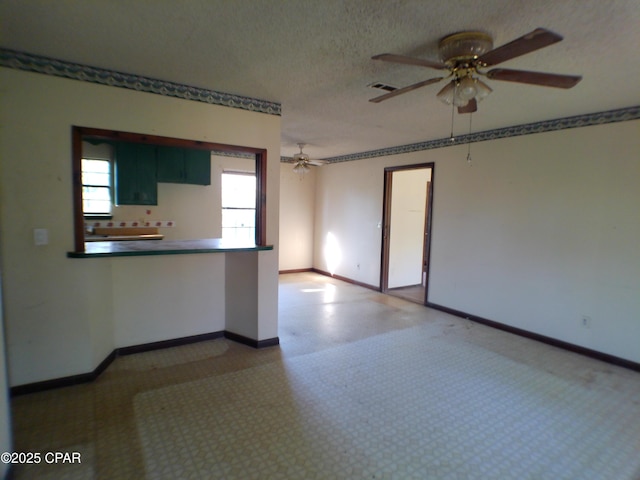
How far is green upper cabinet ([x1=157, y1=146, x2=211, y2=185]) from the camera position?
4363 mm

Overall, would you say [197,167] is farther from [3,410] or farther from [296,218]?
[3,410]

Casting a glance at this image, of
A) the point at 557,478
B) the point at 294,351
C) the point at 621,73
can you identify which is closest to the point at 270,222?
the point at 294,351

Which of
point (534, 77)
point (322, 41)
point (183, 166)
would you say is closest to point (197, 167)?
point (183, 166)

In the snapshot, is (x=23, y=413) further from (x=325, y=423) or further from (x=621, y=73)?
(x=621, y=73)

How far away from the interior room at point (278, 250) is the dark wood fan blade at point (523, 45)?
0.01m

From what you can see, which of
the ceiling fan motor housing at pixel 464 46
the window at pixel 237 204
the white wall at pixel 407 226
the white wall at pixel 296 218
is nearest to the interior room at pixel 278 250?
the ceiling fan motor housing at pixel 464 46

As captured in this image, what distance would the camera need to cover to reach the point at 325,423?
224cm

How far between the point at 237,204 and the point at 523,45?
494 cm

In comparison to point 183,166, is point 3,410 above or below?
below

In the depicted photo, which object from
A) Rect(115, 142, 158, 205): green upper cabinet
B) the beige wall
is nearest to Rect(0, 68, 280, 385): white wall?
the beige wall

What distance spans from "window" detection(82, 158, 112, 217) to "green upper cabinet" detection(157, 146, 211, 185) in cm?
66

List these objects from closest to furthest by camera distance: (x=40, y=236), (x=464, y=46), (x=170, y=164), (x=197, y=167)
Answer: (x=464, y=46) → (x=40, y=236) → (x=170, y=164) → (x=197, y=167)

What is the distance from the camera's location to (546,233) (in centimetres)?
369

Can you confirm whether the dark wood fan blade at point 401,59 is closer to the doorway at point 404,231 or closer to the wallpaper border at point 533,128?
the wallpaper border at point 533,128
